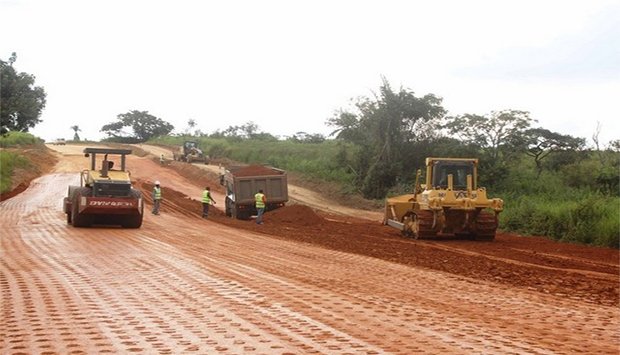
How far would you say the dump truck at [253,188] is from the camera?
28.9m

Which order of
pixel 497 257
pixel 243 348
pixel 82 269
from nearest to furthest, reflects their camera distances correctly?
pixel 243 348 < pixel 82 269 < pixel 497 257

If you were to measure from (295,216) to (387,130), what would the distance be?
14674mm

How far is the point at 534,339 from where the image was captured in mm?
7059

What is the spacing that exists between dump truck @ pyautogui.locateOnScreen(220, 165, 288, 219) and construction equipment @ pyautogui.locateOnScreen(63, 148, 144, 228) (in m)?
7.16

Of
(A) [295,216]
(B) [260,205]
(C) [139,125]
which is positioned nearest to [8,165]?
(B) [260,205]

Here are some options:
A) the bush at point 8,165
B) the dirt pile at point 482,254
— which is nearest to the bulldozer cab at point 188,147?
the bush at point 8,165

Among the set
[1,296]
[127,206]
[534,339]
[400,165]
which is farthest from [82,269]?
[400,165]

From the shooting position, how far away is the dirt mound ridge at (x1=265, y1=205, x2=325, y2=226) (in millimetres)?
28172

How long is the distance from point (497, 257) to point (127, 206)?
36.3 feet

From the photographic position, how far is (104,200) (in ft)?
68.6

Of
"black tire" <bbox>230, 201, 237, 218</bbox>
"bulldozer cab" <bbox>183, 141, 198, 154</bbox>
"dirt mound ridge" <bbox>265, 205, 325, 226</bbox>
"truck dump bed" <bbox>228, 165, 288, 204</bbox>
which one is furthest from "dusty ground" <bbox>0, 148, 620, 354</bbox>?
"bulldozer cab" <bbox>183, 141, 198, 154</bbox>

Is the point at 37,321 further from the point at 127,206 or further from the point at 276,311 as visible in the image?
the point at 127,206

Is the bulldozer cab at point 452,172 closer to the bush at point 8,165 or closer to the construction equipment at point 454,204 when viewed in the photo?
the construction equipment at point 454,204

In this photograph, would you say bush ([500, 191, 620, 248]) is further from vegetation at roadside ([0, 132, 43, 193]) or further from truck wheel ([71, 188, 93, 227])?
vegetation at roadside ([0, 132, 43, 193])
